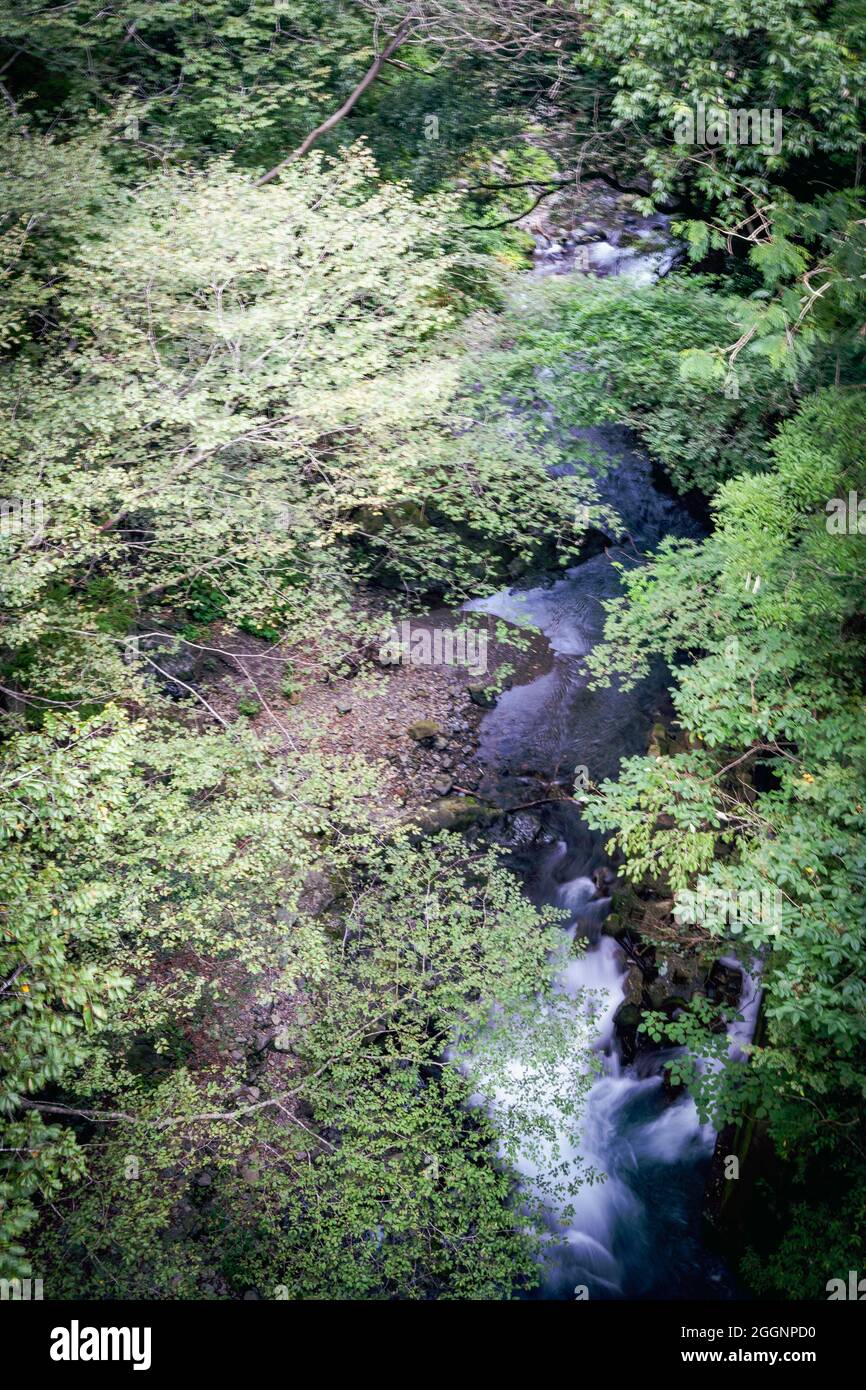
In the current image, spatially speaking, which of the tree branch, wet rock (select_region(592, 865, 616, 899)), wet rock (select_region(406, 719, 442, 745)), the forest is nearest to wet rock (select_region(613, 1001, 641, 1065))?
the forest

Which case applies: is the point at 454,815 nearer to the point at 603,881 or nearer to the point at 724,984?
the point at 603,881

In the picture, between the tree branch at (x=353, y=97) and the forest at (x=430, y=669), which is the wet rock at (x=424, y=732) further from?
the tree branch at (x=353, y=97)

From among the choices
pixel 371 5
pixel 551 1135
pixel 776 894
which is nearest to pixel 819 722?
pixel 776 894

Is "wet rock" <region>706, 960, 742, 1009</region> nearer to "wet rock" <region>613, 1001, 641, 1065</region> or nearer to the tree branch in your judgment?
"wet rock" <region>613, 1001, 641, 1065</region>

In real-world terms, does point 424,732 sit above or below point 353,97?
below

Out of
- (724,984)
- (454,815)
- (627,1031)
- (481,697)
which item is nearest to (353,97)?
(481,697)

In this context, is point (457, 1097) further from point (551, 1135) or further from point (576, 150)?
point (576, 150)

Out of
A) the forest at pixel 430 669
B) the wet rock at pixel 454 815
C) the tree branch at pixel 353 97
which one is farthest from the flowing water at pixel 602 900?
the tree branch at pixel 353 97

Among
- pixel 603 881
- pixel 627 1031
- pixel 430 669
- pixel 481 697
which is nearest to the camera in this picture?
pixel 627 1031
